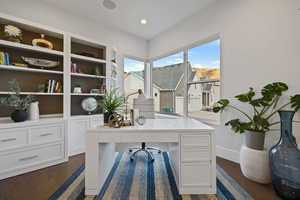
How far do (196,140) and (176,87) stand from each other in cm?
232

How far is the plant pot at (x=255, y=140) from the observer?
1.76 m

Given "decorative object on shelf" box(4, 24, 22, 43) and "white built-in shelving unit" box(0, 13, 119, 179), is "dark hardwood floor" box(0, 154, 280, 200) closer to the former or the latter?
"white built-in shelving unit" box(0, 13, 119, 179)

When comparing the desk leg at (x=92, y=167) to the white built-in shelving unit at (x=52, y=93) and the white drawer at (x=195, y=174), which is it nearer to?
the white drawer at (x=195, y=174)

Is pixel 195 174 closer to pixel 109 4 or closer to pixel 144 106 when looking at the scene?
pixel 144 106

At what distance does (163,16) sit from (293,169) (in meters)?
3.27

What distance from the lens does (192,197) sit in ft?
4.81

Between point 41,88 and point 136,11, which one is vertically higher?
point 136,11

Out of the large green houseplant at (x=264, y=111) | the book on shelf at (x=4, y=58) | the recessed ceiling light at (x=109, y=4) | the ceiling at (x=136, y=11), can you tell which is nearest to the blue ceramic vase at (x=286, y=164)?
the large green houseplant at (x=264, y=111)

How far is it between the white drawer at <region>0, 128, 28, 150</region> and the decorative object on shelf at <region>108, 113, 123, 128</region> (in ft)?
4.54

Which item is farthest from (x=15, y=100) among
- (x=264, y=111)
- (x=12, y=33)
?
(x=264, y=111)

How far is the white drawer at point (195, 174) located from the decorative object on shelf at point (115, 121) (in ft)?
2.76

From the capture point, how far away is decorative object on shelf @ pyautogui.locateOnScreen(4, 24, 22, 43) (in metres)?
2.03

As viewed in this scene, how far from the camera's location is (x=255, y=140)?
1.79 m

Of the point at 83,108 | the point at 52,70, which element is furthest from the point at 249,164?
the point at 52,70
